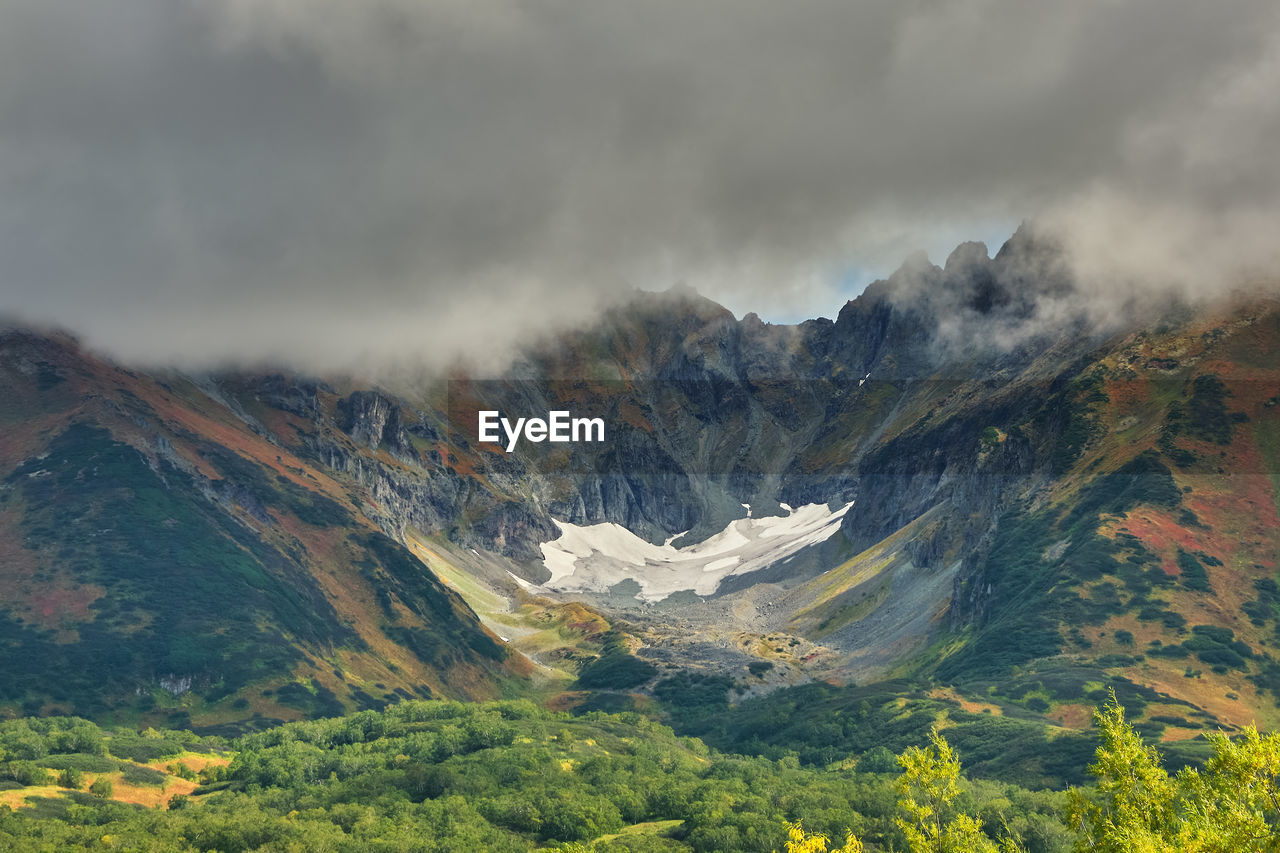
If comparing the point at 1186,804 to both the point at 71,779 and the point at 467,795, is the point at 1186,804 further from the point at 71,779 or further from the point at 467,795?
the point at 71,779

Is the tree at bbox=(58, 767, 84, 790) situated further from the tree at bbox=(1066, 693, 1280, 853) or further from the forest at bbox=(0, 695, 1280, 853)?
the tree at bbox=(1066, 693, 1280, 853)

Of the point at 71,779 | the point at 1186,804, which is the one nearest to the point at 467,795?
the point at 71,779

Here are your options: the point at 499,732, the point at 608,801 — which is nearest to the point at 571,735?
the point at 499,732

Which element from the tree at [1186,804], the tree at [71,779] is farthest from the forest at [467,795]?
the tree at [1186,804]

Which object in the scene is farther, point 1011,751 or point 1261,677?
point 1261,677

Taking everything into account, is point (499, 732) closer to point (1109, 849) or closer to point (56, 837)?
point (56, 837)

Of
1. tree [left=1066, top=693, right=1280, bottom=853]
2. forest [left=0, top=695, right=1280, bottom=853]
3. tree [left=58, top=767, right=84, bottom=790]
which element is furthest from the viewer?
tree [left=58, top=767, right=84, bottom=790]

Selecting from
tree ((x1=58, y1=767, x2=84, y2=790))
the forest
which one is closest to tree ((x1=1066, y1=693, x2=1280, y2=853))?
the forest

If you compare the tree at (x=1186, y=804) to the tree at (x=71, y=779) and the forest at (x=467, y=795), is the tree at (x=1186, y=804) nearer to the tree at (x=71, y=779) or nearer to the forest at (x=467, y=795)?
the forest at (x=467, y=795)
